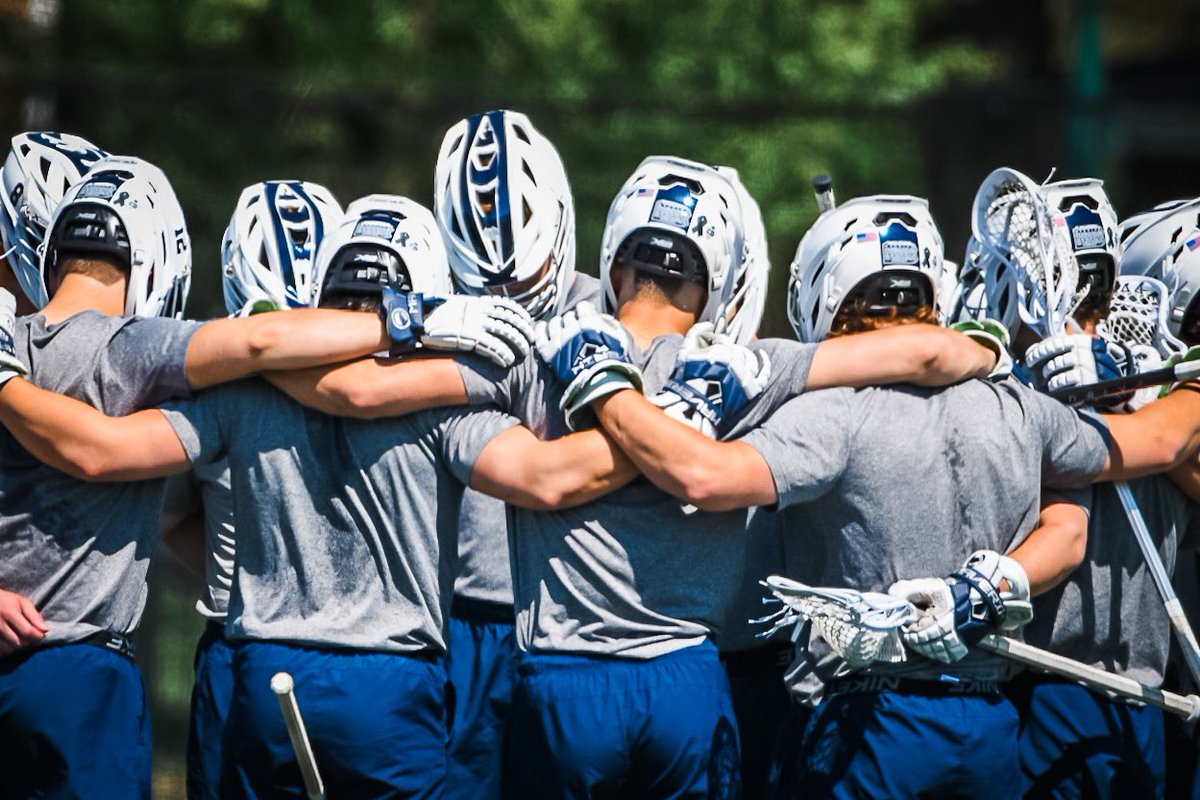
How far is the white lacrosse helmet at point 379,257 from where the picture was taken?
15.8ft

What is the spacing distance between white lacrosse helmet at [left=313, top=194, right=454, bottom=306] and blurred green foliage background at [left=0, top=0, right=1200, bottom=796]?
4.44 m

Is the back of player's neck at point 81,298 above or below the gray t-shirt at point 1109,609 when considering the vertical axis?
above

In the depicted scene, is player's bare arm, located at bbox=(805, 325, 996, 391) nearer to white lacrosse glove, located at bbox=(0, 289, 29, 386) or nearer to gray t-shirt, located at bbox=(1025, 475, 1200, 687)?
gray t-shirt, located at bbox=(1025, 475, 1200, 687)

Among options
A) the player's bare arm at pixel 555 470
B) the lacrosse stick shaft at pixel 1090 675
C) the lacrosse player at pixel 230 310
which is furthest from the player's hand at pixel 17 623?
the lacrosse stick shaft at pixel 1090 675

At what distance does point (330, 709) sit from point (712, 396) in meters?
1.33

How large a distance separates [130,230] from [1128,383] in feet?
9.86

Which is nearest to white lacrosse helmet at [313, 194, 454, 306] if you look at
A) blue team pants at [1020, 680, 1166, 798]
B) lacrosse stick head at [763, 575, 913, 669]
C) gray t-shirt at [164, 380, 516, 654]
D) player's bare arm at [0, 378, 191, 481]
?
gray t-shirt at [164, 380, 516, 654]

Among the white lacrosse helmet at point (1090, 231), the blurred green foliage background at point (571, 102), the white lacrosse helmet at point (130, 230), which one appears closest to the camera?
the white lacrosse helmet at point (130, 230)

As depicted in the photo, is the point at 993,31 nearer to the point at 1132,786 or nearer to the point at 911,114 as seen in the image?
the point at 911,114

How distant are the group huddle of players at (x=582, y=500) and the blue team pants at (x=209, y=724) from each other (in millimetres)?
502

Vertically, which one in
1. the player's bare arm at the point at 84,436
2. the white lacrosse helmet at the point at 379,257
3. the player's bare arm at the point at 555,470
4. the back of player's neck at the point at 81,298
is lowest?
the player's bare arm at the point at 555,470

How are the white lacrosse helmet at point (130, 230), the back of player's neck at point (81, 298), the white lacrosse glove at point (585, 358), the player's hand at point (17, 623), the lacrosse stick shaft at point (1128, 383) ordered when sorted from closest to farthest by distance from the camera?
the white lacrosse glove at point (585, 358) → the player's hand at point (17, 623) → the lacrosse stick shaft at point (1128, 383) → the back of player's neck at point (81, 298) → the white lacrosse helmet at point (130, 230)

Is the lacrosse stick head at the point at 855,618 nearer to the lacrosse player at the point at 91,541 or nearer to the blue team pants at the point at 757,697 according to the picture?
the blue team pants at the point at 757,697

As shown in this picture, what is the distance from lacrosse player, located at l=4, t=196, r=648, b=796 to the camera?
4496mm
